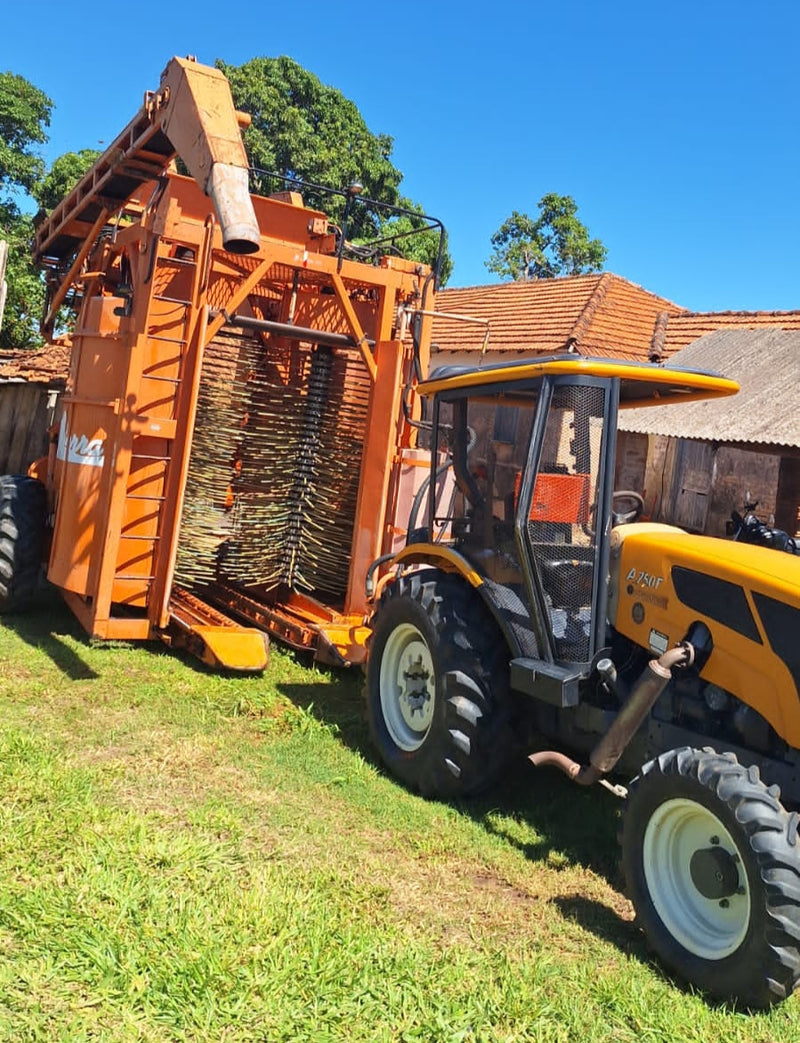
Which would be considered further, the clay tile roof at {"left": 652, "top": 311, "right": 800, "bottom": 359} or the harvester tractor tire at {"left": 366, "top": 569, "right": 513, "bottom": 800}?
the clay tile roof at {"left": 652, "top": 311, "right": 800, "bottom": 359}

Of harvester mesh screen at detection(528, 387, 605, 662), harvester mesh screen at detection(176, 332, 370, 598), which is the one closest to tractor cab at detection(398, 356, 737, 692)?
harvester mesh screen at detection(528, 387, 605, 662)

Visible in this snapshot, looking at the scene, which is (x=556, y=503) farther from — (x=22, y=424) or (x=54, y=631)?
(x=22, y=424)

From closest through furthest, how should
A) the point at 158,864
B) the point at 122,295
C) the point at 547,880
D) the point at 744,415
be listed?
the point at 158,864
the point at 547,880
the point at 122,295
the point at 744,415

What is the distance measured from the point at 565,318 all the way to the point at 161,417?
430 inches

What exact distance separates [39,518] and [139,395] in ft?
5.57

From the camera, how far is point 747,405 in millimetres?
10719

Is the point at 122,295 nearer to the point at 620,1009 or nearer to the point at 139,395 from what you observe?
the point at 139,395

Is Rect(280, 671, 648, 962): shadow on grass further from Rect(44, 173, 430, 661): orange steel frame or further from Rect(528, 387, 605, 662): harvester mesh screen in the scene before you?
Rect(44, 173, 430, 661): orange steel frame

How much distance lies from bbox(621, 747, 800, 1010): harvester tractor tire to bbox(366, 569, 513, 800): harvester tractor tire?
1.02m

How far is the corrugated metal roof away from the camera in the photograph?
1012 centimetres

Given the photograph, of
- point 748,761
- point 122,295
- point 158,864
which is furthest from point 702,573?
point 122,295

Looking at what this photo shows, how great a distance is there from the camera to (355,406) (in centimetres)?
674

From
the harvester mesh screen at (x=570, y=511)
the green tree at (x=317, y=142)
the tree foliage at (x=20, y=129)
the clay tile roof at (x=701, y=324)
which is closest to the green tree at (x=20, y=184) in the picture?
the tree foliage at (x=20, y=129)

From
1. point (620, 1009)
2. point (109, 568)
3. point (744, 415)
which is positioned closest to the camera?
point (620, 1009)
